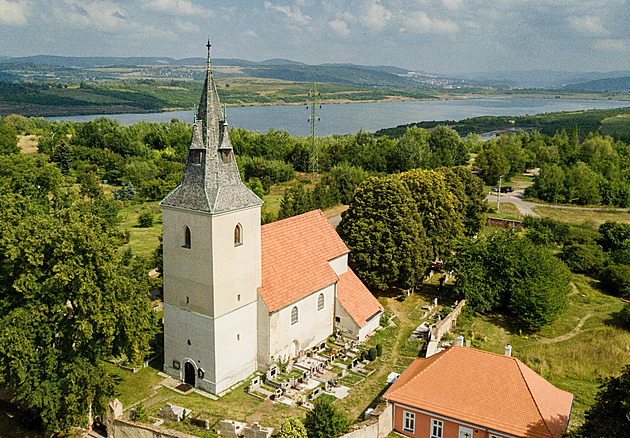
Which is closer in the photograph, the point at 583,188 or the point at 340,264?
the point at 340,264

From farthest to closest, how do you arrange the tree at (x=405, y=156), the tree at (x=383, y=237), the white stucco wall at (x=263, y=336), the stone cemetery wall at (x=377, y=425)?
1. the tree at (x=405, y=156)
2. the tree at (x=383, y=237)
3. the white stucco wall at (x=263, y=336)
4. the stone cemetery wall at (x=377, y=425)

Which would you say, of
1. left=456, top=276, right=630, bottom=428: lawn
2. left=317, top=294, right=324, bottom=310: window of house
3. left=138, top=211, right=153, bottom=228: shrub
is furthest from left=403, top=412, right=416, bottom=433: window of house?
left=138, top=211, right=153, bottom=228: shrub

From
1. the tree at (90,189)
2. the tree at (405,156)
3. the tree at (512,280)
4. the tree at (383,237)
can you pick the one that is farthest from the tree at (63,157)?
the tree at (512,280)

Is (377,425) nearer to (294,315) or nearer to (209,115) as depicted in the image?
(294,315)

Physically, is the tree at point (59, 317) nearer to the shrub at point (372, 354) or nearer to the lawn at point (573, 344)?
the shrub at point (372, 354)

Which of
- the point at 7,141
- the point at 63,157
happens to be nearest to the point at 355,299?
the point at 63,157

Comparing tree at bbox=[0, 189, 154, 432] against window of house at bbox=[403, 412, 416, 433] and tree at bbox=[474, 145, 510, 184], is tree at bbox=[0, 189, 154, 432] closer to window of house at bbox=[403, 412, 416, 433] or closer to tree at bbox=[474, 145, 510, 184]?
window of house at bbox=[403, 412, 416, 433]

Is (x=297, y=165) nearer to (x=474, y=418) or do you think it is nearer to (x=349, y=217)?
(x=349, y=217)
